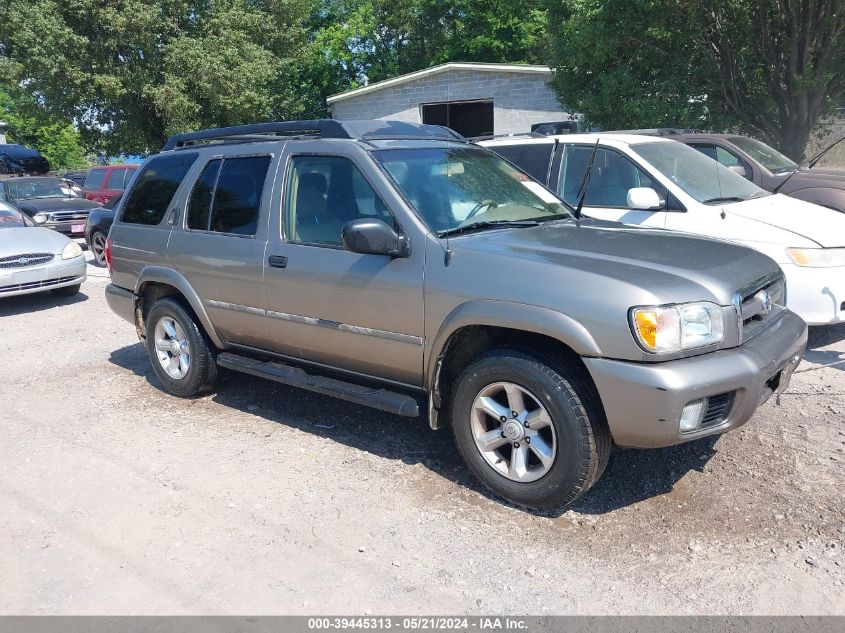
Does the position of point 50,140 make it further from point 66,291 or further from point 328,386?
point 328,386

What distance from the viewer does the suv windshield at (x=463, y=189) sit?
13.8ft

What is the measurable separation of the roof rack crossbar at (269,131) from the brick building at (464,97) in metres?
12.7

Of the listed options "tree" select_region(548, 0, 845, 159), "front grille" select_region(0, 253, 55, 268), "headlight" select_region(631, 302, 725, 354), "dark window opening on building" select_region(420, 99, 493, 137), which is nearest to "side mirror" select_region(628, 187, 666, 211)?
"headlight" select_region(631, 302, 725, 354)

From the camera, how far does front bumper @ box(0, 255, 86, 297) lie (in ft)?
29.7

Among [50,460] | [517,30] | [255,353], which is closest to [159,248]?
[255,353]

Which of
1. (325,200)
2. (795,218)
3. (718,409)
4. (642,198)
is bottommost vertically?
(718,409)

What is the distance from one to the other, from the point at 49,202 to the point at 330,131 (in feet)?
45.0

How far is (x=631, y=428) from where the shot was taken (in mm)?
3340

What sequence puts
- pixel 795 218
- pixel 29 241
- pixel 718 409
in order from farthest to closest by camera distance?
pixel 29 241 < pixel 795 218 < pixel 718 409

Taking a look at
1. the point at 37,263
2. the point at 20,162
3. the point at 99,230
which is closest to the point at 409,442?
the point at 37,263

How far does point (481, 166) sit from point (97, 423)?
130 inches

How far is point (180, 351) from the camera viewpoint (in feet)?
18.5

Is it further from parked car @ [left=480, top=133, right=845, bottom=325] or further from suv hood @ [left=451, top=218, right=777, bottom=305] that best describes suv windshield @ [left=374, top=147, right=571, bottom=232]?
parked car @ [left=480, top=133, right=845, bottom=325]

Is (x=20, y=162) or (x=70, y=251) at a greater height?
(x=70, y=251)
